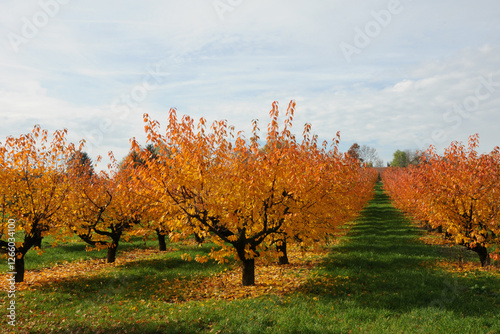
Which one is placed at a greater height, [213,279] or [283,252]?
[283,252]

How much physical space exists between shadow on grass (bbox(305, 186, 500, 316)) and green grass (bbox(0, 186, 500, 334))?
0.10 ft

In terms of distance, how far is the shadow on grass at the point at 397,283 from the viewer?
9477 mm

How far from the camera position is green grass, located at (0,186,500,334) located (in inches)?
316

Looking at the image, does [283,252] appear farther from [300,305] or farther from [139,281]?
[139,281]

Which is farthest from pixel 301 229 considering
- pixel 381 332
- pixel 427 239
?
pixel 427 239

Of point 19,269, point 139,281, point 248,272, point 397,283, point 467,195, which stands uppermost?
point 467,195

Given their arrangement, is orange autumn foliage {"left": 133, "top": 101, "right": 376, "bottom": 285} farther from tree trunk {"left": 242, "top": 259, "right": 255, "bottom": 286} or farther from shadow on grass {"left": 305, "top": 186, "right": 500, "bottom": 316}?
shadow on grass {"left": 305, "top": 186, "right": 500, "bottom": 316}

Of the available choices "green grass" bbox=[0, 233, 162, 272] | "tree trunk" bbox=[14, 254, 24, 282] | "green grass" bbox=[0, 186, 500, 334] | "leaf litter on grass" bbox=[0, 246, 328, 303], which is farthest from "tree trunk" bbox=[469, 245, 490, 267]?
"tree trunk" bbox=[14, 254, 24, 282]

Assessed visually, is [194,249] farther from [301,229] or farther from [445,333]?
[445,333]

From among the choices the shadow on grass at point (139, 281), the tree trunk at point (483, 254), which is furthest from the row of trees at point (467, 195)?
the shadow on grass at point (139, 281)

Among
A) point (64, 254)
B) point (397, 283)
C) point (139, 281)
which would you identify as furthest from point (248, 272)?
point (64, 254)

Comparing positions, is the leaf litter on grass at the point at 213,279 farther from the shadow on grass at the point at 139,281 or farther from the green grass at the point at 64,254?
the green grass at the point at 64,254

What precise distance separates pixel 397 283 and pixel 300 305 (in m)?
4.39

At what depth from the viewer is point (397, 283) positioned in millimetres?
11594
